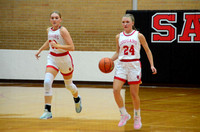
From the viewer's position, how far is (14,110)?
24.2 feet

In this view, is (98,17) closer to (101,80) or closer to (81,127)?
(101,80)

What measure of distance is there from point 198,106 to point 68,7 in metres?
6.90

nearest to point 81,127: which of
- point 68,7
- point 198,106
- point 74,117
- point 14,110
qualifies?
point 74,117

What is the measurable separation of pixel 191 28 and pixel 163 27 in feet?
3.04

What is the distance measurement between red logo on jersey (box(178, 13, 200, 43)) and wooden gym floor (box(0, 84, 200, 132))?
2615 mm

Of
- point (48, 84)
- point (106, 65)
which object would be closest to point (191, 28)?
point (106, 65)

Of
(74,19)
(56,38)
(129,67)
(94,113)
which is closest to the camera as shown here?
(129,67)

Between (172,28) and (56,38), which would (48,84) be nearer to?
(56,38)

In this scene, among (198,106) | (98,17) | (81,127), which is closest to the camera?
(81,127)

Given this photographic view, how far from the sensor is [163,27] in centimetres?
1258

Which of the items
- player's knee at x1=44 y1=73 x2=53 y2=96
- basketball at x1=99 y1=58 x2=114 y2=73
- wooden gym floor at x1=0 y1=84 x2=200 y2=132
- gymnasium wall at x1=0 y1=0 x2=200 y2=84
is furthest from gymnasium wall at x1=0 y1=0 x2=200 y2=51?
basketball at x1=99 y1=58 x2=114 y2=73

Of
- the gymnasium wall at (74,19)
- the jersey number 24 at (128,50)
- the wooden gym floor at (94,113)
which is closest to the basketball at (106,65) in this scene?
the jersey number 24 at (128,50)

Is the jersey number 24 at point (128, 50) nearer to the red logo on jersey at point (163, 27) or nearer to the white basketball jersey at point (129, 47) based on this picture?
the white basketball jersey at point (129, 47)

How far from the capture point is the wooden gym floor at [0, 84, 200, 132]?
5.66 m
